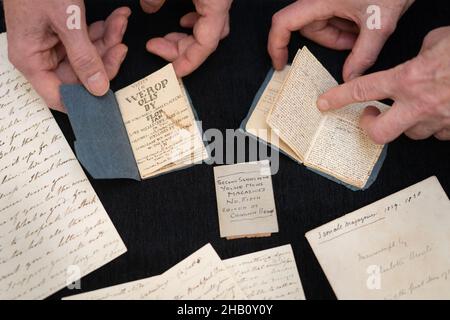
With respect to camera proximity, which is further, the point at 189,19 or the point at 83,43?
the point at 189,19

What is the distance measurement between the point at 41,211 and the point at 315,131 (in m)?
0.53

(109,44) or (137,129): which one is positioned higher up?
(109,44)

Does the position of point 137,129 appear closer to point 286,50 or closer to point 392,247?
point 286,50

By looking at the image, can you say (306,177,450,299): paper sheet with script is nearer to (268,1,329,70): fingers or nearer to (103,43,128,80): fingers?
(268,1,329,70): fingers

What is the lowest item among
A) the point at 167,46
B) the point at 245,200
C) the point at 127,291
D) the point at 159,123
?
the point at 127,291

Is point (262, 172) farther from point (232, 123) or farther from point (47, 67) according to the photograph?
point (47, 67)

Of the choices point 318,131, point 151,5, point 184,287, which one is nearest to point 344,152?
point 318,131

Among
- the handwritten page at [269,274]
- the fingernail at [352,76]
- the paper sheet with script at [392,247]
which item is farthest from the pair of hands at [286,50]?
the handwritten page at [269,274]

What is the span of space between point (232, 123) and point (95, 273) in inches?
14.8

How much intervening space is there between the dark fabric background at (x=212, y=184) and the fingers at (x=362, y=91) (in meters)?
0.11

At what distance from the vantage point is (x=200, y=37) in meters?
0.86

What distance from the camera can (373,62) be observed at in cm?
90

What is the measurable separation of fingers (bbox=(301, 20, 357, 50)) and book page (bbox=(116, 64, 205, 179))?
0.29 m

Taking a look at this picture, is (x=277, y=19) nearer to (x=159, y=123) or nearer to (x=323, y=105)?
(x=323, y=105)
